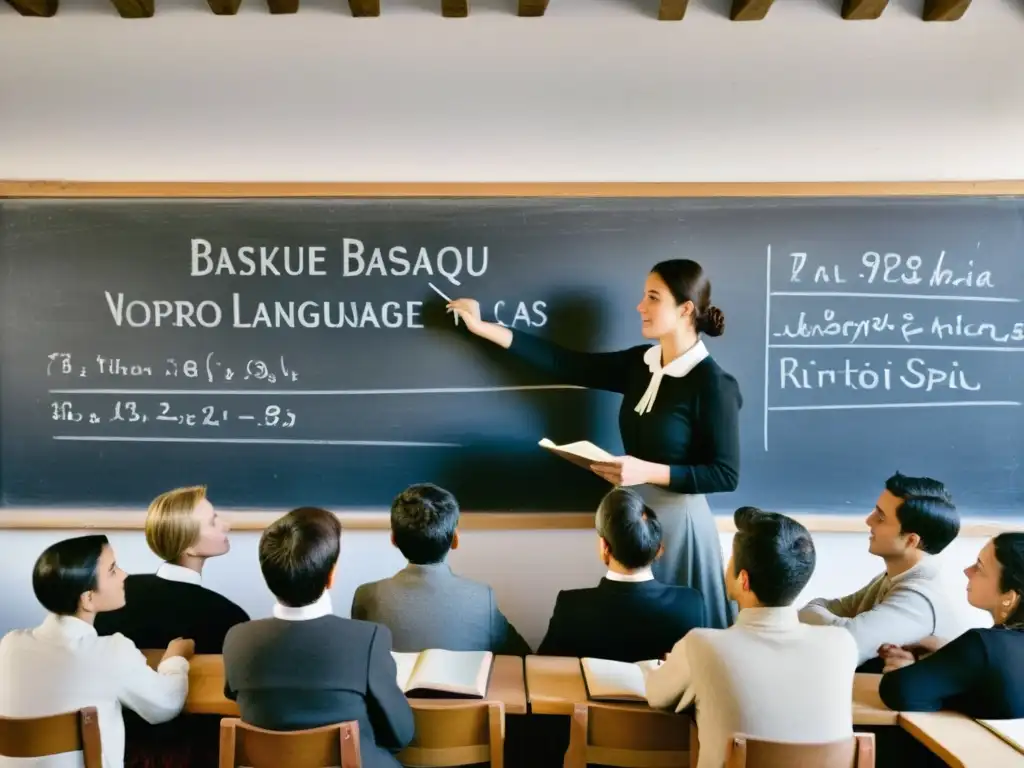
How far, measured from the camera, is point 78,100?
2.87 meters

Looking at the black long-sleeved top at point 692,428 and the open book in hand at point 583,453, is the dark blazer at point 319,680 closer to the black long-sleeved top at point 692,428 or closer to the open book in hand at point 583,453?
the open book in hand at point 583,453

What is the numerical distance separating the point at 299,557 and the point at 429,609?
0.46m

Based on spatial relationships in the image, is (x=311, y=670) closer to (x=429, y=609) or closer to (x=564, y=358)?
(x=429, y=609)

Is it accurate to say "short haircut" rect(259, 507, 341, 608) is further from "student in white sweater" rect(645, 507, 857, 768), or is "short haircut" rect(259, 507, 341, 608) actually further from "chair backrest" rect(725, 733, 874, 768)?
"chair backrest" rect(725, 733, 874, 768)

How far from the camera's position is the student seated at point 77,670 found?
161 cm

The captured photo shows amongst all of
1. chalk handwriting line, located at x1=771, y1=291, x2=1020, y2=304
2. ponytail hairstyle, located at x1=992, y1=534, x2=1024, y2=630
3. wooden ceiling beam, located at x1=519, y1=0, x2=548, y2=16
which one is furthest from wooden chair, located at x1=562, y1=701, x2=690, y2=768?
wooden ceiling beam, located at x1=519, y1=0, x2=548, y2=16

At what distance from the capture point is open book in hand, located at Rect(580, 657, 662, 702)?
1.64m

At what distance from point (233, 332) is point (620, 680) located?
189 cm

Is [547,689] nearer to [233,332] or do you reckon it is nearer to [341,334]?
[341,334]

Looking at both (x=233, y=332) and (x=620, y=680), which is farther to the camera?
(x=233, y=332)

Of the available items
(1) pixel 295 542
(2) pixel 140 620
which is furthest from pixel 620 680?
(2) pixel 140 620

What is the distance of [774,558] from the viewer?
5.27ft

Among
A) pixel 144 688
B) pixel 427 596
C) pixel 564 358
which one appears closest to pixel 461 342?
pixel 564 358

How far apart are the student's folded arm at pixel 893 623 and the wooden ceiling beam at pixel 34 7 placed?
3.33 meters
